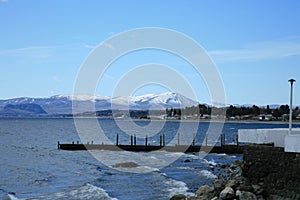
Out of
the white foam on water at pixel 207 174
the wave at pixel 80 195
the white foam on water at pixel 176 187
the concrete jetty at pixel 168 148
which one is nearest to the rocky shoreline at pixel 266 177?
the white foam on water at pixel 176 187

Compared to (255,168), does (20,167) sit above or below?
below

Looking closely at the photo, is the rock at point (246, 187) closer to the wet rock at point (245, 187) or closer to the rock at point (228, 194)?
the wet rock at point (245, 187)

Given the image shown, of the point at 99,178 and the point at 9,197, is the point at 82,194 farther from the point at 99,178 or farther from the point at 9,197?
the point at 99,178

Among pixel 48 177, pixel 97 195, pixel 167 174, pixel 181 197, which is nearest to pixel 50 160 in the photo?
pixel 48 177

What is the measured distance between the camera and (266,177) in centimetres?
1514

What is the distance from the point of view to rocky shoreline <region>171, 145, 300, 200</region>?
14.1 m

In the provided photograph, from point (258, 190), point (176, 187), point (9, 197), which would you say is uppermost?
point (258, 190)

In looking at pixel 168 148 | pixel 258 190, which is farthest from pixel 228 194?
pixel 168 148

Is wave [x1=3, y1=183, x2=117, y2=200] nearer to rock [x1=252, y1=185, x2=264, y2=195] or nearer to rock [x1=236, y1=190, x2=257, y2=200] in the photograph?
rock [x1=236, y1=190, x2=257, y2=200]

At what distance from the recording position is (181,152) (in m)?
54.6

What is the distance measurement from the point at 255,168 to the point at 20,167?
3149 cm

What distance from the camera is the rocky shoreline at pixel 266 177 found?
1407cm

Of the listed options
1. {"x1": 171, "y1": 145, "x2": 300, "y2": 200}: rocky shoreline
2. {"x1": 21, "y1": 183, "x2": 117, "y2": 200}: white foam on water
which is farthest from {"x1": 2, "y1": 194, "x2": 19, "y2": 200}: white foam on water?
{"x1": 171, "y1": 145, "x2": 300, "y2": 200}: rocky shoreline

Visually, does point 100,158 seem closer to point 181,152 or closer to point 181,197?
point 181,152
